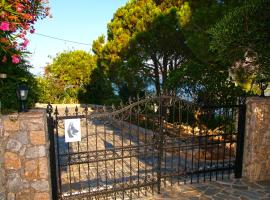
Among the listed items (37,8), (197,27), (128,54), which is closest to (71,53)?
(128,54)

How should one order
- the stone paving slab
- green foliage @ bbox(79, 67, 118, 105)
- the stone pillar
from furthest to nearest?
green foliage @ bbox(79, 67, 118, 105)
the stone pillar
the stone paving slab

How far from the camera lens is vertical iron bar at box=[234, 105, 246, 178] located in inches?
247

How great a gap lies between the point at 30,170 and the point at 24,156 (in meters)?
0.27

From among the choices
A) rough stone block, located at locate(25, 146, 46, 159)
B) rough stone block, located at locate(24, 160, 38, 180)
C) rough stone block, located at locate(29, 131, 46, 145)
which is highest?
rough stone block, located at locate(29, 131, 46, 145)

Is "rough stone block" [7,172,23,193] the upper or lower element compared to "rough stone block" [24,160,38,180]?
lower

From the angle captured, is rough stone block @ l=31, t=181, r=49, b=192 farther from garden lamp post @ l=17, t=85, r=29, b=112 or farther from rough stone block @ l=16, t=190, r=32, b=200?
garden lamp post @ l=17, t=85, r=29, b=112

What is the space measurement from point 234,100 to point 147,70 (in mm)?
4470

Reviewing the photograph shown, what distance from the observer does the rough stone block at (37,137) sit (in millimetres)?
4523

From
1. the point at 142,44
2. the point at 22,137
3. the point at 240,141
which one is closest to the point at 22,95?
the point at 22,137

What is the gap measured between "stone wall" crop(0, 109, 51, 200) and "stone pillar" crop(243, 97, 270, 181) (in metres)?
4.51

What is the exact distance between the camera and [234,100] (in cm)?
853

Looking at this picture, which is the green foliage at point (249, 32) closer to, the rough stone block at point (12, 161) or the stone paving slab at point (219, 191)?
the stone paving slab at point (219, 191)

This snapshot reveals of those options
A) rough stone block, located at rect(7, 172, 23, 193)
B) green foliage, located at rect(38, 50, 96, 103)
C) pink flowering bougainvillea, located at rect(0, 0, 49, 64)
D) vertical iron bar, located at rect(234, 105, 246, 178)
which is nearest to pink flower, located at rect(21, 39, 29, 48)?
pink flowering bougainvillea, located at rect(0, 0, 49, 64)

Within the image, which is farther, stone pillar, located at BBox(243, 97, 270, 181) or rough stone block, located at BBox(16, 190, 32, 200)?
stone pillar, located at BBox(243, 97, 270, 181)
